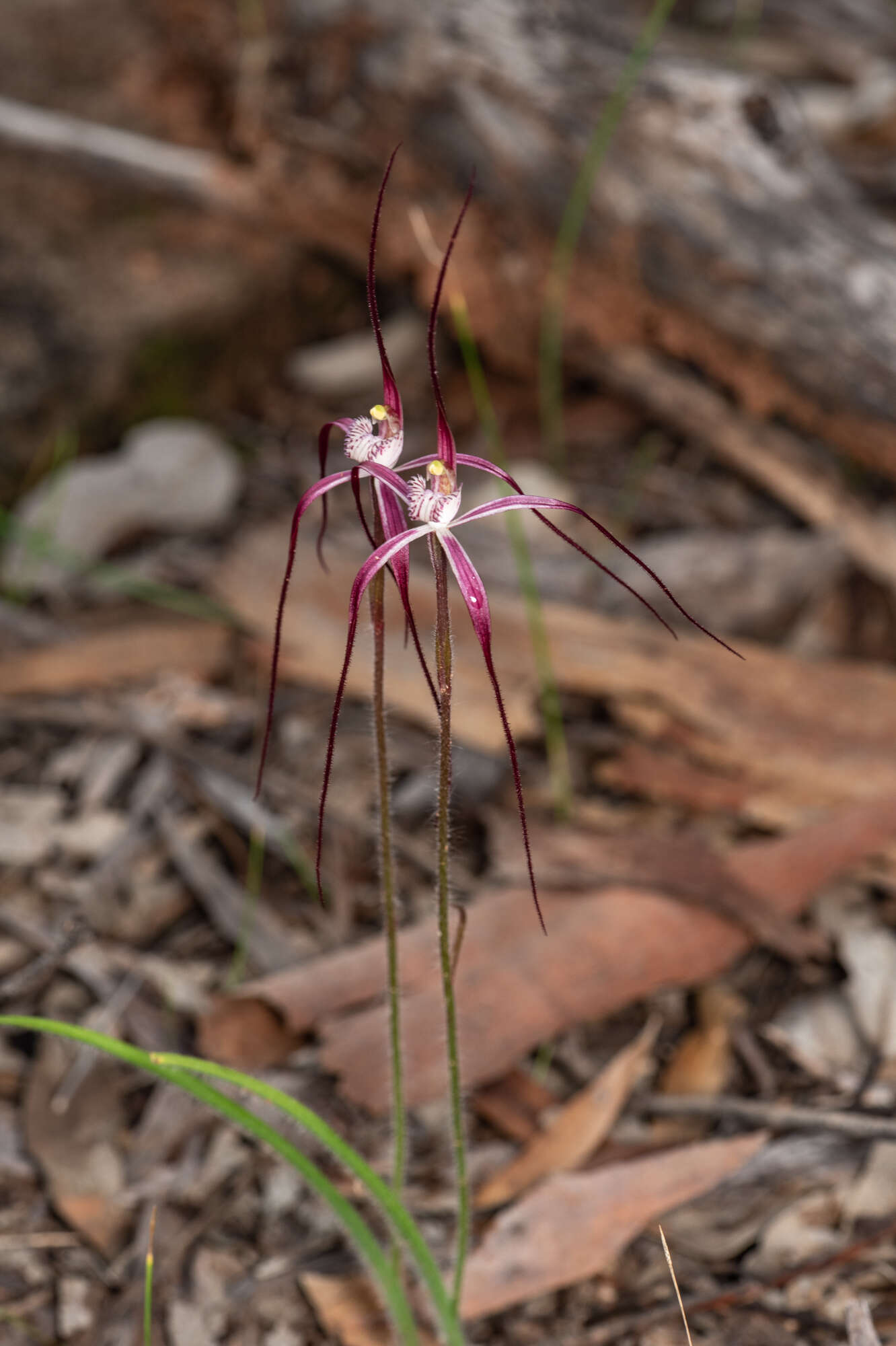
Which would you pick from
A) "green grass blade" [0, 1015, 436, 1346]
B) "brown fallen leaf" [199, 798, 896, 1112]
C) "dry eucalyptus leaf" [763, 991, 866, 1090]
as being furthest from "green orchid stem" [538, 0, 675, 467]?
"green grass blade" [0, 1015, 436, 1346]

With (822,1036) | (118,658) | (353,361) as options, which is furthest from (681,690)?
(353,361)

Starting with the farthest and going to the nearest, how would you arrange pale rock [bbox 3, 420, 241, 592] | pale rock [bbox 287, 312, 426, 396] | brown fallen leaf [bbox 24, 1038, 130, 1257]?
1. pale rock [bbox 287, 312, 426, 396]
2. pale rock [bbox 3, 420, 241, 592]
3. brown fallen leaf [bbox 24, 1038, 130, 1257]

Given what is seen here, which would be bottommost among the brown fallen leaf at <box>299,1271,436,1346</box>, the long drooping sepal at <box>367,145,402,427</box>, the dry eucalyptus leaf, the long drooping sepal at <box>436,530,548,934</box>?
the brown fallen leaf at <box>299,1271,436,1346</box>

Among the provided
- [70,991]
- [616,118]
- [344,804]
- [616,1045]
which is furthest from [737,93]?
[70,991]

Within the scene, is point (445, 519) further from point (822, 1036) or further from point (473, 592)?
point (822, 1036)

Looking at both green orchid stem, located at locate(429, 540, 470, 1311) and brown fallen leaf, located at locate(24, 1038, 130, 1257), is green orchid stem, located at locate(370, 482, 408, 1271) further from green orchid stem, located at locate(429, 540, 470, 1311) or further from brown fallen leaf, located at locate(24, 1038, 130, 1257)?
brown fallen leaf, located at locate(24, 1038, 130, 1257)

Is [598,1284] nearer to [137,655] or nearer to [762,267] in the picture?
[137,655]
